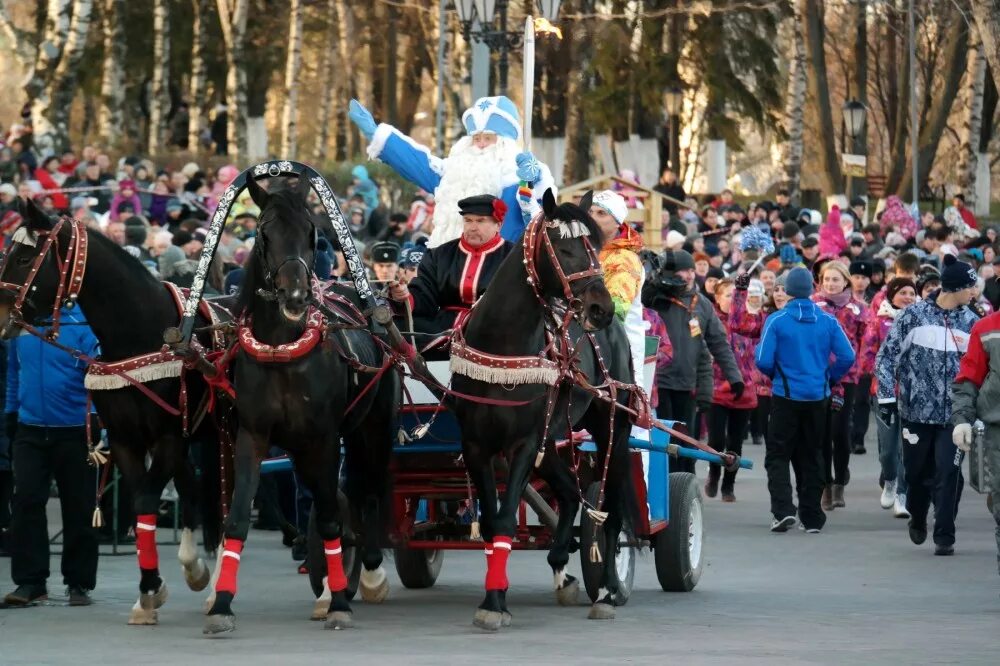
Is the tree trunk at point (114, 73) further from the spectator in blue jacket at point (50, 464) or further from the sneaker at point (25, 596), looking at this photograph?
the sneaker at point (25, 596)

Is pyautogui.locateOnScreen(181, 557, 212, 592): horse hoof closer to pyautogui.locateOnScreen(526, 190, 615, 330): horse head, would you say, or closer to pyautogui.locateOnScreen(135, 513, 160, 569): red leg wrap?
pyautogui.locateOnScreen(135, 513, 160, 569): red leg wrap

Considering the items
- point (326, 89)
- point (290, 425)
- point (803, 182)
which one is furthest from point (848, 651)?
point (803, 182)

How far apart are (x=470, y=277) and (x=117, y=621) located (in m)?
2.77

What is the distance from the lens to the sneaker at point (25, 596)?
12047mm

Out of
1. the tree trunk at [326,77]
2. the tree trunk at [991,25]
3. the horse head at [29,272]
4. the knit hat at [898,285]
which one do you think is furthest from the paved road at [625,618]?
the tree trunk at [326,77]

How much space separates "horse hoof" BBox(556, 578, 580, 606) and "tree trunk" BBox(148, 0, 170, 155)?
3284 cm

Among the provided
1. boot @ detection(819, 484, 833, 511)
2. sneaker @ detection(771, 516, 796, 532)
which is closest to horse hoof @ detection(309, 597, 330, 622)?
sneaker @ detection(771, 516, 796, 532)

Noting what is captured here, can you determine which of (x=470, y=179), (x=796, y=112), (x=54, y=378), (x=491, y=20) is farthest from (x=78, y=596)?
(x=796, y=112)

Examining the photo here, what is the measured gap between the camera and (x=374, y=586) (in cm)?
1242

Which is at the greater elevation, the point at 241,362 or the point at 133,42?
the point at 133,42

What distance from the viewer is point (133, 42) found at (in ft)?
160

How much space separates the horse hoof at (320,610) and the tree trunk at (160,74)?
33.3 meters

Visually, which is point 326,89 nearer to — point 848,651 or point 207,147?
point 207,147

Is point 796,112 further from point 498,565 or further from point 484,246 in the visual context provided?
point 498,565
